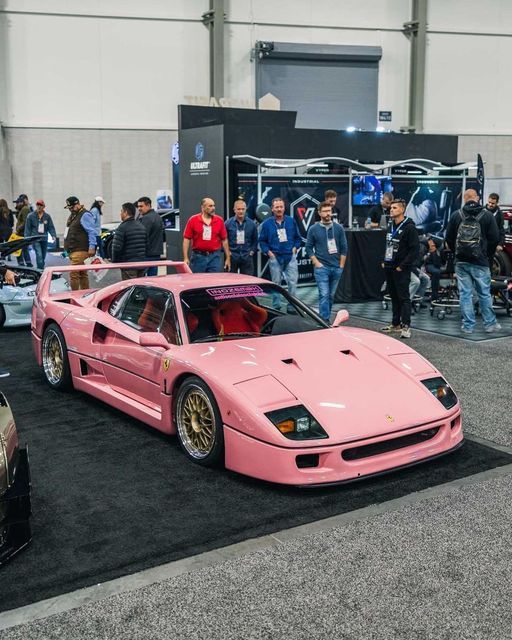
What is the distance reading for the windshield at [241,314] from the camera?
5.68m

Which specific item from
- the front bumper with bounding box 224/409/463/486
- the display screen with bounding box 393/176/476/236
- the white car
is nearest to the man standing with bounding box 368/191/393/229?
the display screen with bounding box 393/176/476/236

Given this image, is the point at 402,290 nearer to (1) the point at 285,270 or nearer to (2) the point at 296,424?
(1) the point at 285,270

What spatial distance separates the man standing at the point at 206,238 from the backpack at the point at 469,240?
312 centimetres

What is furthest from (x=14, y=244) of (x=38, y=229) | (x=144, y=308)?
(x=38, y=229)

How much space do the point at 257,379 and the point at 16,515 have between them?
1769mm

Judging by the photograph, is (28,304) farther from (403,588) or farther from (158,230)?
(403,588)

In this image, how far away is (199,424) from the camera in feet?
16.8

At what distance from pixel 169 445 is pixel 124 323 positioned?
3.81 ft

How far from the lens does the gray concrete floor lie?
10.4 feet

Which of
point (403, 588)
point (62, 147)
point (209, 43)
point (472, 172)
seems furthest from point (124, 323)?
point (209, 43)

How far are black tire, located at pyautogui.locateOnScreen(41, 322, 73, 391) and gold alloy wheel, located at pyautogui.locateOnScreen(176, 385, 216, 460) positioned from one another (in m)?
1.97

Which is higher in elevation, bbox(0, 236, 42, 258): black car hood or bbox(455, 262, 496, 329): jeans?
bbox(0, 236, 42, 258): black car hood

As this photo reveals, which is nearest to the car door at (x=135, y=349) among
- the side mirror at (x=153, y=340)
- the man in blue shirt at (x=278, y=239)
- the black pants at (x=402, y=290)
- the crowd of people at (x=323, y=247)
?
the side mirror at (x=153, y=340)

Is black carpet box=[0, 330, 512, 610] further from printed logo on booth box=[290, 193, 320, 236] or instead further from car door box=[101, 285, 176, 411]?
printed logo on booth box=[290, 193, 320, 236]
